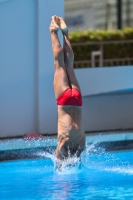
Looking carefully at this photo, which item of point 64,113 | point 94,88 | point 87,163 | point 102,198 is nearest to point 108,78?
point 94,88

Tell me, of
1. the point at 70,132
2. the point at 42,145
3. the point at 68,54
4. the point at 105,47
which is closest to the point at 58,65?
the point at 68,54

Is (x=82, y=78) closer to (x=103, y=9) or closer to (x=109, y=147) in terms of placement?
(x=109, y=147)

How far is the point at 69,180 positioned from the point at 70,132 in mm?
678

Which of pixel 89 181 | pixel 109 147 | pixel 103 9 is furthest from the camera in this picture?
pixel 103 9

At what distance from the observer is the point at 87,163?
9062 mm

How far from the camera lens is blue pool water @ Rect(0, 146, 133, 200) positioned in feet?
23.3

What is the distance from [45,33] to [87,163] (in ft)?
10.0

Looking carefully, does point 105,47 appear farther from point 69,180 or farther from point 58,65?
point 69,180

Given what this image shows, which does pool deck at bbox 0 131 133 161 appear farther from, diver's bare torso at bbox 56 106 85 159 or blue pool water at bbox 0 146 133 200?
diver's bare torso at bbox 56 106 85 159

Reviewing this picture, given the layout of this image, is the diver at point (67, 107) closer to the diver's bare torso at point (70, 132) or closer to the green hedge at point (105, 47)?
the diver's bare torso at point (70, 132)

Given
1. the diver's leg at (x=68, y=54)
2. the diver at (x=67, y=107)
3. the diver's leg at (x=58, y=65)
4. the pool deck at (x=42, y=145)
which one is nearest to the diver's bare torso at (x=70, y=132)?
the diver at (x=67, y=107)

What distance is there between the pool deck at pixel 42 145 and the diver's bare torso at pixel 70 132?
1.85 meters

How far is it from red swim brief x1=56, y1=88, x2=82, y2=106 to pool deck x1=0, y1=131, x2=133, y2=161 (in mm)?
2115

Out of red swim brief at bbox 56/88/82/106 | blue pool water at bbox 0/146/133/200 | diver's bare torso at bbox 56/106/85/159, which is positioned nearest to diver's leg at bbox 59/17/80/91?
red swim brief at bbox 56/88/82/106
